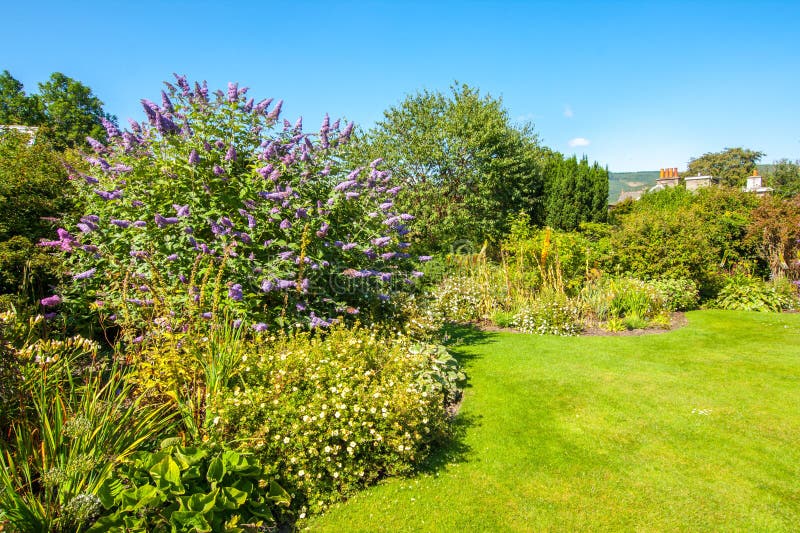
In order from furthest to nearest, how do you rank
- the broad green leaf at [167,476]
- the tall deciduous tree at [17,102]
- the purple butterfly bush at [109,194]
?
1. the tall deciduous tree at [17,102]
2. the purple butterfly bush at [109,194]
3. the broad green leaf at [167,476]

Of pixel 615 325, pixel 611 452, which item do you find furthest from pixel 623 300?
pixel 611 452

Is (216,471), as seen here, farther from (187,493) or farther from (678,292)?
(678,292)

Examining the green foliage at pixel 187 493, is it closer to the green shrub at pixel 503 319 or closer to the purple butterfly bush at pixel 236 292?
the purple butterfly bush at pixel 236 292

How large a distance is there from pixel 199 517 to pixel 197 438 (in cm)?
100

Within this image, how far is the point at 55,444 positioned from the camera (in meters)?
2.67

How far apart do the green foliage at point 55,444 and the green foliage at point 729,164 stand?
61918mm

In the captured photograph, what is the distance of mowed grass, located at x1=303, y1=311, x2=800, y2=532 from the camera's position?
10.2 ft

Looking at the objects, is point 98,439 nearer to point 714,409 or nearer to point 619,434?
point 619,434

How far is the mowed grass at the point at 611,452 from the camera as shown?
3.12 metres

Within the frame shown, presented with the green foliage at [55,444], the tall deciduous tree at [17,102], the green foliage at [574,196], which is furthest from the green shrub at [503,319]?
the tall deciduous tree at [17,102]

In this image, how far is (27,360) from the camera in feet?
10.9

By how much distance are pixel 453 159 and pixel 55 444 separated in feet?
50.4

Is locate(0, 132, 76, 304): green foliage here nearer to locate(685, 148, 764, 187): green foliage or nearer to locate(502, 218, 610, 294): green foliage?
locate(502, 218, 610, 294): green foliage

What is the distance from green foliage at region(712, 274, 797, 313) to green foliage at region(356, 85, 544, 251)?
24.2 ft
